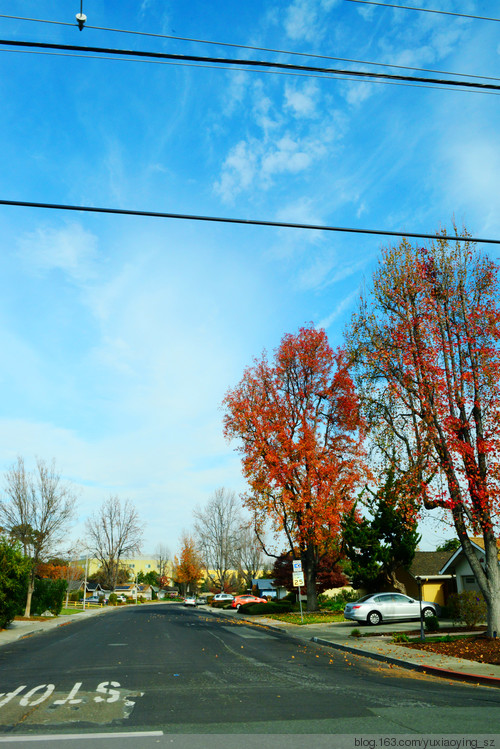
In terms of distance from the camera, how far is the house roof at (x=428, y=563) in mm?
37625

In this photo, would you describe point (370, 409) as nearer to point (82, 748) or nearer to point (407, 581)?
point (82, 748)

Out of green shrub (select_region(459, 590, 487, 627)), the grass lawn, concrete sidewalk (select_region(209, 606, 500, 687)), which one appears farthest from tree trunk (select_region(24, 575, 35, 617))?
green shrub (select_region(459, 590, 487, 627))

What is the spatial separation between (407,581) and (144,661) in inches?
1093

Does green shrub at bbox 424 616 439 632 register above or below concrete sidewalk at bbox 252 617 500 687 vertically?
above

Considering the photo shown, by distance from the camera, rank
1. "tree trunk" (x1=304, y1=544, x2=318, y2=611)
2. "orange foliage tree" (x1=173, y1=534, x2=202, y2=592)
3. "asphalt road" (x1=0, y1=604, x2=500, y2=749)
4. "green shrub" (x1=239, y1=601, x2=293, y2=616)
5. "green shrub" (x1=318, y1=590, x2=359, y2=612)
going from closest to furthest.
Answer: "asphalt road" (x1=0, y1=604, x2=500, y2=749)
"tree trunk" (x1=304, y1=544, x2=318, y2=611)
"green shrub" (x1=239, y1=601, x2=293, y2=616)
"green shrub" (x1=318, y1=590, x2=359, y2=612)
"orange foliage tree" (x1=173, y1=534, x2=202, y2=592)

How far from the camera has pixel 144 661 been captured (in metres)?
14.4

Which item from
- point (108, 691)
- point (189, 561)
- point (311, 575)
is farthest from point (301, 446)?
point (189, 561)

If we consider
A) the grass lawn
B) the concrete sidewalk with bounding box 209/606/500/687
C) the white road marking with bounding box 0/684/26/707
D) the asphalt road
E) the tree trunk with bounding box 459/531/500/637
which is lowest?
the grass lawn

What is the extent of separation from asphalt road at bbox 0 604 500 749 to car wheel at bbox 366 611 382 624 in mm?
10283

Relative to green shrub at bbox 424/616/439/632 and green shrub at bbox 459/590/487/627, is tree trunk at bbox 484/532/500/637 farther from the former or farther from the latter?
green shrub at bbox 424/616/439/632

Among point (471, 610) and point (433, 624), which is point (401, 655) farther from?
point (433, 624)

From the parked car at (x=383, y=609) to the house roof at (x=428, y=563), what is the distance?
35.9ft

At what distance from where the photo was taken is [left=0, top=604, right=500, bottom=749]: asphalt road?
7.18 meters

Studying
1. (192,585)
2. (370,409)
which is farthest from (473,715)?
(192,585)
